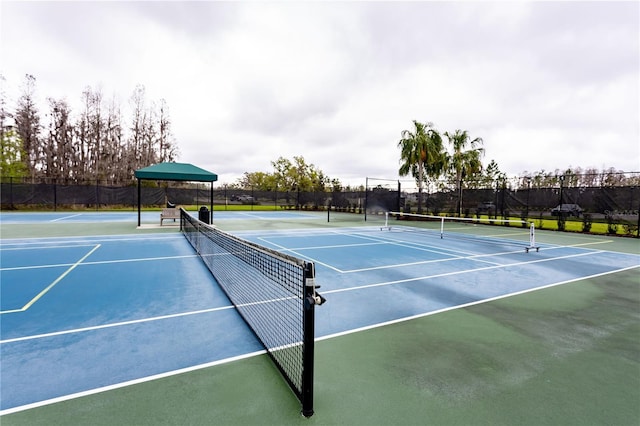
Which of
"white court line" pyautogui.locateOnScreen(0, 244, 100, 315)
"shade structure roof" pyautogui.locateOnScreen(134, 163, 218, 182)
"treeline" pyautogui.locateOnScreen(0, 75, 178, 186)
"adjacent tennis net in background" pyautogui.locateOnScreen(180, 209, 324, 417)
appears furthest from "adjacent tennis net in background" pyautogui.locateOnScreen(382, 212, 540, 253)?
"treeline" pyautogui.locateOnScreen(0, 75, 178, 186)

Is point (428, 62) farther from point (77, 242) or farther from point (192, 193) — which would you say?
point (192, 193)

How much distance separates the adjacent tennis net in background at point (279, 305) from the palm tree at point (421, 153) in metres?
17.5

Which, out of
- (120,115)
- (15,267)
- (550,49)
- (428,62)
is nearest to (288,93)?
(428,62)

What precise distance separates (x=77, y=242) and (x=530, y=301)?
1220 centimetres

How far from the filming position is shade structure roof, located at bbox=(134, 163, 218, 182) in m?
13.3

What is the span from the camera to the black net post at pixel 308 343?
6.87ft

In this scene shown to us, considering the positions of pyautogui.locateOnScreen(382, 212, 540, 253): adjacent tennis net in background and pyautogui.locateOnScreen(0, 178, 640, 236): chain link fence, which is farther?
pyautogui.locateOnScreen(0, 178, 640, 236): chain link fence

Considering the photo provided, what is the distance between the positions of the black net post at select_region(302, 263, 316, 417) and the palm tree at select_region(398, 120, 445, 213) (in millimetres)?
20594

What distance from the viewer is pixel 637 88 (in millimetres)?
11555

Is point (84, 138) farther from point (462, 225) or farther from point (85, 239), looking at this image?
point (462, 225)

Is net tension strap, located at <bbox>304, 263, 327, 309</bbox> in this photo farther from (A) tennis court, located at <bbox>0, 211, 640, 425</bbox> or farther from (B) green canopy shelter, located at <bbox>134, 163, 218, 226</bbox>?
(B) green canopy shelter, located at <bbox>134, 163, 218, 226</bbox>

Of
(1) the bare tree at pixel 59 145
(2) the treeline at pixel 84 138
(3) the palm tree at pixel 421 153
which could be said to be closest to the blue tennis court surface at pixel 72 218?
(2) the treeline at pixel 84 138

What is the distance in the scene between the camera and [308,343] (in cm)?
214

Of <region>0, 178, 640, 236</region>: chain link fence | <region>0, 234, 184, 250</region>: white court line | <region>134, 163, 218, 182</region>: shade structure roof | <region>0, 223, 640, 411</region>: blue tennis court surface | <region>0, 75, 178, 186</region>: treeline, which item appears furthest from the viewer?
<region>0, 75, 178, 186</region>: treeline
